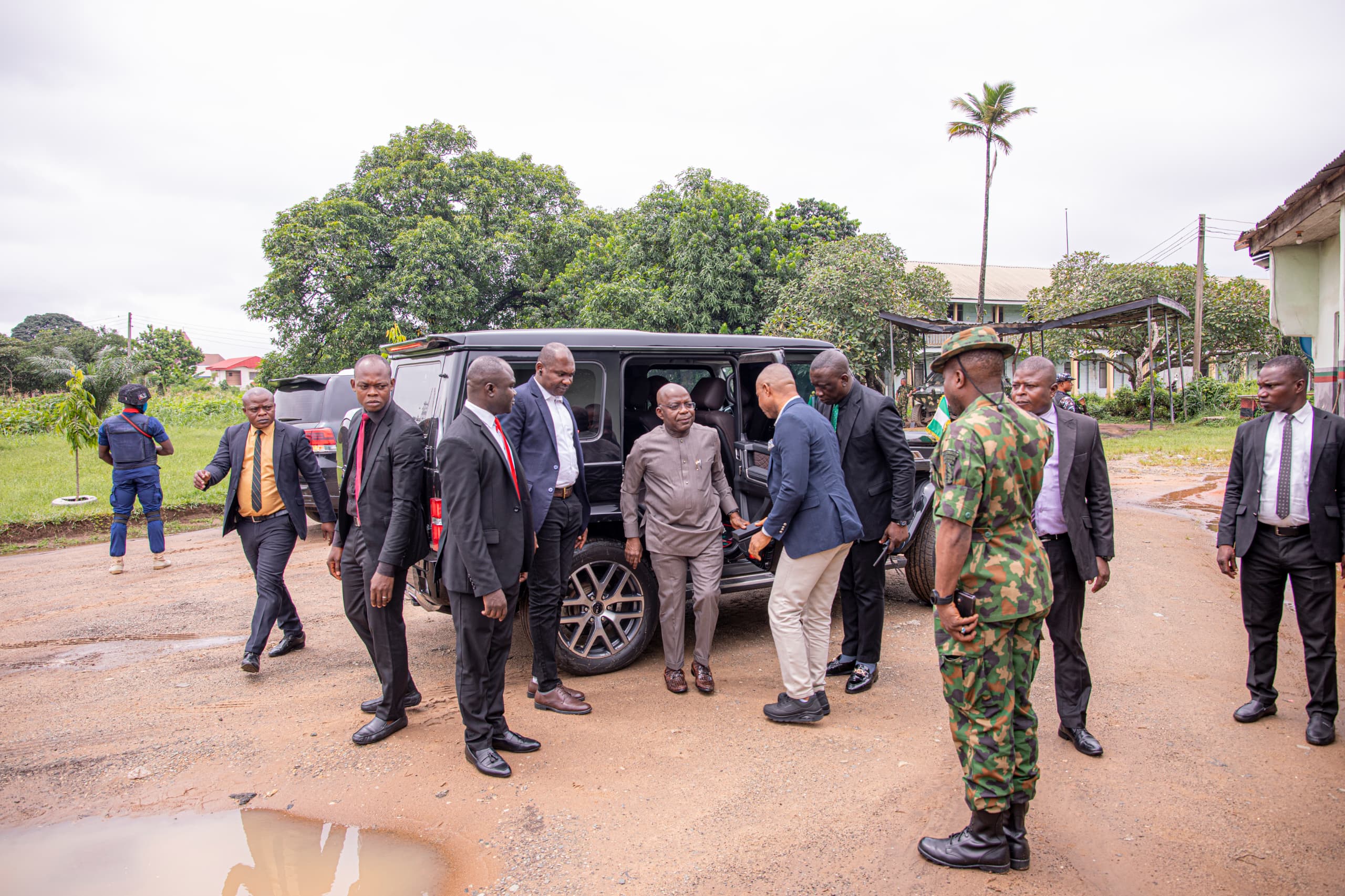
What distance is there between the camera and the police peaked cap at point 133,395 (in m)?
7.54

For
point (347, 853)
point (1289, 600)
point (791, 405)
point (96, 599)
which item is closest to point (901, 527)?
point (791, 405)

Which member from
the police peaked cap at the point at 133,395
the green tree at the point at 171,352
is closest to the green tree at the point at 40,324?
the green tree at the point at 171,352

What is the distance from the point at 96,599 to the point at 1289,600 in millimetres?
10192

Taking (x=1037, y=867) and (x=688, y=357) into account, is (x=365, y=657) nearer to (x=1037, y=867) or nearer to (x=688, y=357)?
(x=688, y=357)

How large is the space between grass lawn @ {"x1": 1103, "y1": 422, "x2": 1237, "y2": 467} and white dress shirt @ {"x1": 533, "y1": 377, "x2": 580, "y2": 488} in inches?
539

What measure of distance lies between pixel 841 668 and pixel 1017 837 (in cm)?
198

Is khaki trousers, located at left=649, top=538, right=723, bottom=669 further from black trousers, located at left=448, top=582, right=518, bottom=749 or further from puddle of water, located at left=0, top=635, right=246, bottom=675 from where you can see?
puddle of water, located at left=0, top=635, right=246, bottom=675

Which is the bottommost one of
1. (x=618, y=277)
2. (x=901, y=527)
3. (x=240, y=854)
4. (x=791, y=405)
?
(x=240, y=854)

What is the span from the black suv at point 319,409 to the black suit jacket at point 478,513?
5.41m

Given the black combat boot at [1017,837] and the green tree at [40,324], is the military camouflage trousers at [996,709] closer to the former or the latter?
the black combat boot at [1017,837]

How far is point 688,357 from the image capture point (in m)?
5.29

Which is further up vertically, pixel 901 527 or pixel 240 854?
pixel 901 527

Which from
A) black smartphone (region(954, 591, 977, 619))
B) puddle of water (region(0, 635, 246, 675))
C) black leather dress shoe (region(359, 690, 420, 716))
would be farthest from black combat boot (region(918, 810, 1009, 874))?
puddle of water (region(0, 635, 246, 675))

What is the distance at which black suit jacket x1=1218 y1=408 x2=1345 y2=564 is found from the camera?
385 centimetres
